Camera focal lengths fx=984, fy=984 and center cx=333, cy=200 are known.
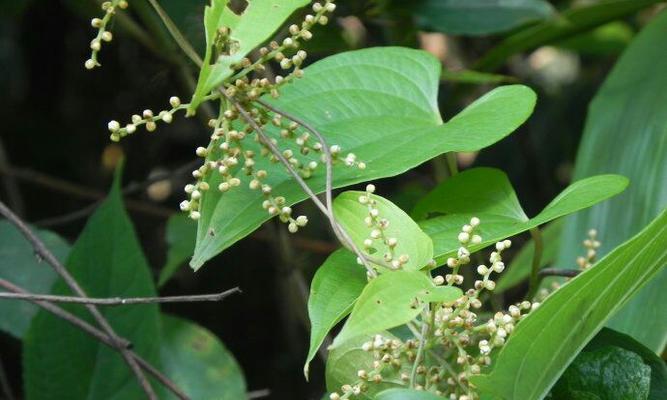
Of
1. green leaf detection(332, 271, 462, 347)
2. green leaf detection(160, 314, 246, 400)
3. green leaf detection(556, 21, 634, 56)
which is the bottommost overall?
green leaf detection(160, 314, 246, 400)

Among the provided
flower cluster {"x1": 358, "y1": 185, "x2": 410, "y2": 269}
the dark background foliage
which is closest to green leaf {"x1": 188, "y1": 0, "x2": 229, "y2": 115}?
flower cluster {"x1": 358, "y1": 185, "x2": 410, "y2": 269}

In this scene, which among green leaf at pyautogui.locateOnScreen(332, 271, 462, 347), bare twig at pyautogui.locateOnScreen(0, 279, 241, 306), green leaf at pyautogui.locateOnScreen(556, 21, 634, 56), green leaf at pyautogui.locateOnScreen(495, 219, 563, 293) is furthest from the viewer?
green leaf at pyautogui.locateOnScreen(556, 21, 634, 56)

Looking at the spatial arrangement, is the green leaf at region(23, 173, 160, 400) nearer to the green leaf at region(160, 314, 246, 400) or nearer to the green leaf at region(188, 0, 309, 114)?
the green leaf at region(160, 314, 246, 400)

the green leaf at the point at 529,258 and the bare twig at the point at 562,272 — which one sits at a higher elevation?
the bare twig at the point at 562,272

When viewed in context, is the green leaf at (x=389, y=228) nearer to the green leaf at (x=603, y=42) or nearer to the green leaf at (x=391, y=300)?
the green leaf at (x=391, y=300)

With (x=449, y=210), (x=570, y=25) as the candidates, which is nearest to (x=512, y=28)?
(x=570, y=25)

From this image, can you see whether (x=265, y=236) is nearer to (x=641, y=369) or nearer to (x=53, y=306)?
(x=53, y=306)

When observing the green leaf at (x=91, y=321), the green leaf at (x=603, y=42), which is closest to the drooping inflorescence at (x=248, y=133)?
the green leaf at (x=91, y=321)
